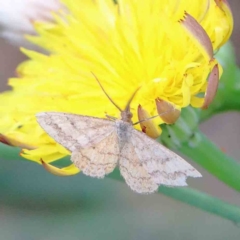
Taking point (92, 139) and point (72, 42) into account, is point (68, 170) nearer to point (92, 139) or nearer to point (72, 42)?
point (92, 139)

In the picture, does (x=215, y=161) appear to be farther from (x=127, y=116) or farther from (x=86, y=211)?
(x=86, y=211)

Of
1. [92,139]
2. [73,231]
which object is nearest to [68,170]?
[92,139]

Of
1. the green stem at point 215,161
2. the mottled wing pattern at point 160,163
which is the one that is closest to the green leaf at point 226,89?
the green stem at point 215,161

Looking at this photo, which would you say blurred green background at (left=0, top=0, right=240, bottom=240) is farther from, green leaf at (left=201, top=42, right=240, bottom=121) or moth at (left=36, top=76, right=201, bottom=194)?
moth at (left=36, top=76, right=201, bottom=194)

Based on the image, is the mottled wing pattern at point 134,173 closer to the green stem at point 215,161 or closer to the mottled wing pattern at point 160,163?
the mottled wing pattern at point 160,163

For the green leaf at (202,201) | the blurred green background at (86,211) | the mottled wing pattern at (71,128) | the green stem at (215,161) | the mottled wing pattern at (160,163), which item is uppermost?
the mottled wing pattern at (160,163)

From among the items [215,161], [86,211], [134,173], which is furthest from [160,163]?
[86,211]

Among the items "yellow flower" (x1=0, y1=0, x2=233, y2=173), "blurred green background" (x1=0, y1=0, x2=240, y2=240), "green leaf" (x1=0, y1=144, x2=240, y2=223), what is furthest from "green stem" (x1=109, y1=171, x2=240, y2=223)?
"blurred green background" (x1=0, y1=0, x2=240, y2=240)
